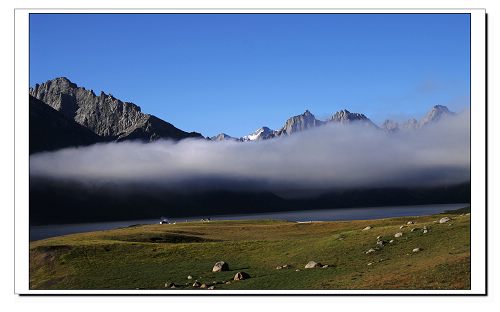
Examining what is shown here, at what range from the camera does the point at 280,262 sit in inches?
2099

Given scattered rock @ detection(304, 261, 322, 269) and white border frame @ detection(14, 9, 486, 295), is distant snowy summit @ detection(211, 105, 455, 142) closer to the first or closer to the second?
white border frame @ detection(14, 9, 486, 295)

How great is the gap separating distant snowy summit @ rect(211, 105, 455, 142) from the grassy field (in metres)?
20.2

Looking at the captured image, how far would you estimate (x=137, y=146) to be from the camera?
161 metres

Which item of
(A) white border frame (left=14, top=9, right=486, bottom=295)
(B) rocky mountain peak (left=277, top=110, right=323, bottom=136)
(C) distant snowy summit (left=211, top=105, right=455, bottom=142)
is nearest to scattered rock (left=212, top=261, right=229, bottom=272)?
(A) white border frame (left=14, top=9, right=486, bottom=295)

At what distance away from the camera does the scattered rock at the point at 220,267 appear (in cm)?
5172

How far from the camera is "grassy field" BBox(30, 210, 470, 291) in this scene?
42.1 metres
